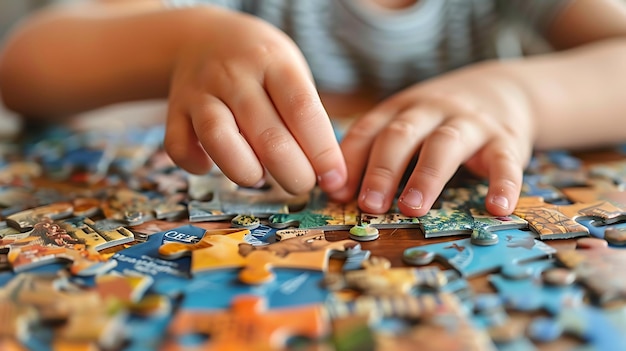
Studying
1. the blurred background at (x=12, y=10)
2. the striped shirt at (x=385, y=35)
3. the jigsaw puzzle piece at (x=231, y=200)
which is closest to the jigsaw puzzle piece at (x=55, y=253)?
the jigsaw puzzle piece at (x=231, y=200)

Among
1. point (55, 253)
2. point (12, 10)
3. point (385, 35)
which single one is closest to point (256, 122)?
point (55, 253)

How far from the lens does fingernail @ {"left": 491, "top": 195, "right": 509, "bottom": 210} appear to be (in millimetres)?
605

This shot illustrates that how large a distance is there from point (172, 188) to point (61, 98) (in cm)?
46

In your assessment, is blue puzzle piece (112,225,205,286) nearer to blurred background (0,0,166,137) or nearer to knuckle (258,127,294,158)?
knuckle (258,127,294,158)

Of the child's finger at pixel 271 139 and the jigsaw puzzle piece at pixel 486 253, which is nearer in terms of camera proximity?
the jigsaw puzzle piece at pixel 486 253

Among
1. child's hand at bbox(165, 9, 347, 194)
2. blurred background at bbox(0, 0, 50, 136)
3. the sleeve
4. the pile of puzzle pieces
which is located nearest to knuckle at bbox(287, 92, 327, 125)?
child's hand at bbox(165, 9, 347, 194)

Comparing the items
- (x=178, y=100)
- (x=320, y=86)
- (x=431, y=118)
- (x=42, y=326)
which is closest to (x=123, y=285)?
(x=42, y=326)

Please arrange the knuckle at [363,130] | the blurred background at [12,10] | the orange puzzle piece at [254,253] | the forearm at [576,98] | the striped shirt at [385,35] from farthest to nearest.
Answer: the blurred background at [12,10], the striped shirt at [385,35], the forearm at [576,98], the knuckle at [363,130], the orange puzzle piece at [254,253]

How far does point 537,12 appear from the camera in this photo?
3.72 feet

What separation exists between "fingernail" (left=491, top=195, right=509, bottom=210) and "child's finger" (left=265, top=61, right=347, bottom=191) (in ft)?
0.53

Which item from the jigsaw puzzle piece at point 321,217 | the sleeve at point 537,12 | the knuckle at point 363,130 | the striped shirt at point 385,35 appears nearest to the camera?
the jigsaw puzzle piece at point 321,217

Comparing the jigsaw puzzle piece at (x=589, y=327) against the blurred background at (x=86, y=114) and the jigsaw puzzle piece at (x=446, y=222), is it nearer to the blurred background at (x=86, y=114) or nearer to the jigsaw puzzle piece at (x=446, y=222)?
the jigsaw puzzle piece at (x=446, y=222)

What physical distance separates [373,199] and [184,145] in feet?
0.74

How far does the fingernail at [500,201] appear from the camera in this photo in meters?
0.60
